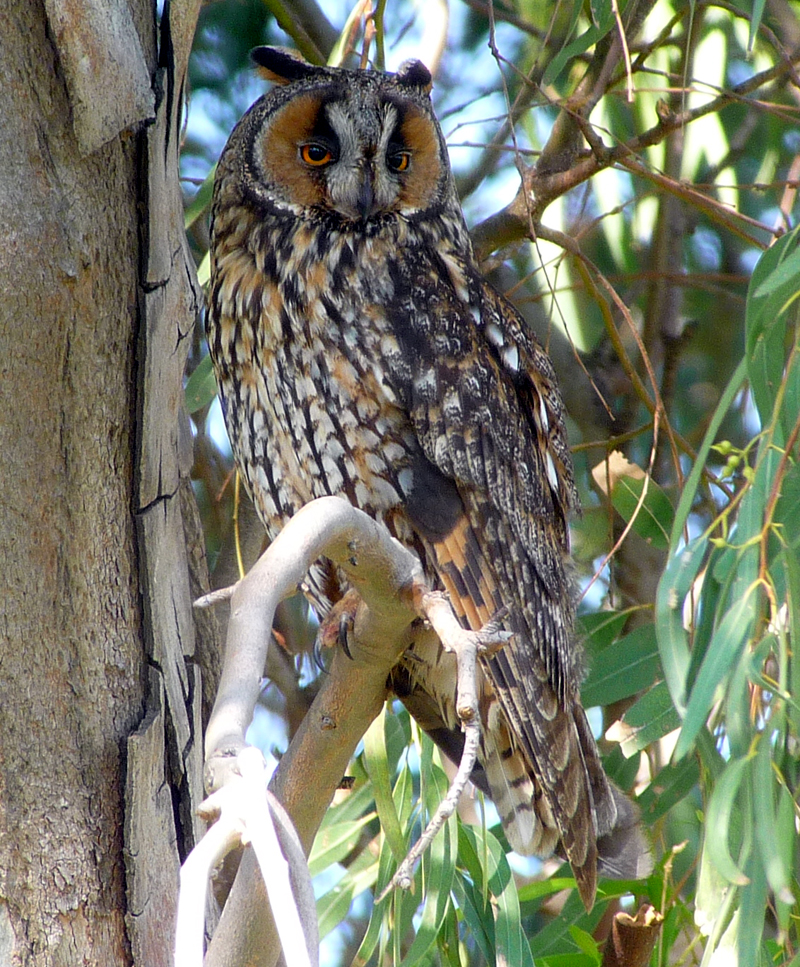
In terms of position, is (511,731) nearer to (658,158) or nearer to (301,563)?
(301,563)

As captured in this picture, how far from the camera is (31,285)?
1094mm

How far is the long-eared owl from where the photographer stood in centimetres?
171

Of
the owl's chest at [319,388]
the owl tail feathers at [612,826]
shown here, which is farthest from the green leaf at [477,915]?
the owl's chest at [319,388]

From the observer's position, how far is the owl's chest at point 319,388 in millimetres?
1702

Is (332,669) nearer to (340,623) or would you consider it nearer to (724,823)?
(340,623)

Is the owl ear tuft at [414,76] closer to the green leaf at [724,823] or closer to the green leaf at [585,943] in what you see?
the green leaf at [724,823]

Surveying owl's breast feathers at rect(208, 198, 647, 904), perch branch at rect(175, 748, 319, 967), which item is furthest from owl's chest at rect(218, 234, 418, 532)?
perch branch at rect(175, 748, 319, 967)

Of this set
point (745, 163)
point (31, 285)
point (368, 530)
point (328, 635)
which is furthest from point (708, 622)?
point (745, 163)

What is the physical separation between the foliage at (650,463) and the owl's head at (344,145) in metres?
0.15

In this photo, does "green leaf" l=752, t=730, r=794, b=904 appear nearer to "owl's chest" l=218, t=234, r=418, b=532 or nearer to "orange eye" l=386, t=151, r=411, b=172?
"owl's chest" l=218, t=234, r=418, b=532

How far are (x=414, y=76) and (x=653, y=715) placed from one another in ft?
3.50

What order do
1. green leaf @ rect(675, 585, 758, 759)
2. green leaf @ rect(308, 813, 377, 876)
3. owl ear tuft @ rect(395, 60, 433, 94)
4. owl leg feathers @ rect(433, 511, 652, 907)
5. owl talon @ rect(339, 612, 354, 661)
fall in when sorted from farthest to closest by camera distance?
green leaf @ rect(308, 813, 377, 876) → owl ear tuft @ rect(395, 60, 433, 94) → owl leg feathers @ rect(433, 511, 652, 907) → owl talon @ rect(339, 612, 354, 661) → green leaf @ rect(675, 585, 758, 759)

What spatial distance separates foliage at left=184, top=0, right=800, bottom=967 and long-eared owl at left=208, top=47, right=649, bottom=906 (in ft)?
0.36

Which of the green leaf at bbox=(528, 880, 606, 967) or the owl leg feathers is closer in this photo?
the owl leg feathers
